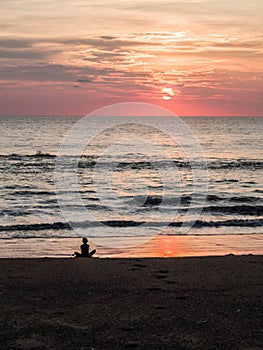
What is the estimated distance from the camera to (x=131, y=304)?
932 cm

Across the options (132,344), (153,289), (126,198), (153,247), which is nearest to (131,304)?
(153,289)

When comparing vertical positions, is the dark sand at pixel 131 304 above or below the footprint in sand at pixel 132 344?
above

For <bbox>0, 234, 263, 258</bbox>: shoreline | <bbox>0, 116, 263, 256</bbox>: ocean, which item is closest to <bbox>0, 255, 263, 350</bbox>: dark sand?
<bbox>0, 234, 263, 258</bbox>: shoreline

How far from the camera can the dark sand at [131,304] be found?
766 centimetres

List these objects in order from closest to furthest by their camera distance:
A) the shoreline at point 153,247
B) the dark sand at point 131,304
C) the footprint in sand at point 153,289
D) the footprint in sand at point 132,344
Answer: the footprint in sand at point 132,344 < the dark sand at point 131,304 < the footprint in sand at point 153,289 < the shoreline at point 153,247

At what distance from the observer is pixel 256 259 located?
526 inches

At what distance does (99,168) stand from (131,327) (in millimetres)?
41165

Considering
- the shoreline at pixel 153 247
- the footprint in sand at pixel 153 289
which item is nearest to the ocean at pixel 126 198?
the shoreline at pixel 153 247

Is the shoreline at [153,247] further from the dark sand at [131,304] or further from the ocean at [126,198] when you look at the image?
the dark sand at [131,304]

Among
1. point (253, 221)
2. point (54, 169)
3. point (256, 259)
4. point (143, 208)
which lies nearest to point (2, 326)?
point (256, 259)

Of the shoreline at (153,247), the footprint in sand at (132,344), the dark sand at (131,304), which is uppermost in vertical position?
the shoreline at (153,247)

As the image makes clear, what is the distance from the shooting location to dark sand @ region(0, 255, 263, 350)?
7664mm

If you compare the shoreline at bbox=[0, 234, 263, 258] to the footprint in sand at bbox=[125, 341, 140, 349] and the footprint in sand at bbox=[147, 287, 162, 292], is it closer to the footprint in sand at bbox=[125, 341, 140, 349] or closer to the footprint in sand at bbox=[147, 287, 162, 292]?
the footprint in sand at bbox=[147, 287, 162, 292]

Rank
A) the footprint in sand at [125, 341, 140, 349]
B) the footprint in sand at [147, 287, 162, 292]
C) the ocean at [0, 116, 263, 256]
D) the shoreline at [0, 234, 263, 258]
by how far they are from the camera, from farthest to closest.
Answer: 1. the ocean at [0, 116, 263, 256]
2. the shoreline at [0, 234, 263, 258]
3. the footprint in sand at [147, 287, 162, 292]
4. the footprint in sand at [125, 341, 140, 349]
